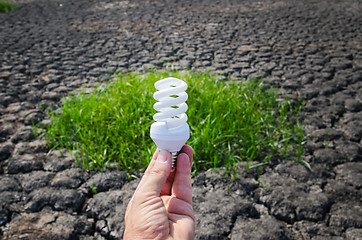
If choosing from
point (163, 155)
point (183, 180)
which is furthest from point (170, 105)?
Answer: point (183, 180)

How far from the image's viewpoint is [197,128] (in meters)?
2.74

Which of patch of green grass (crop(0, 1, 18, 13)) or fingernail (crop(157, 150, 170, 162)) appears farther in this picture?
patch of green grass (crop(0, 1, 18, 13))

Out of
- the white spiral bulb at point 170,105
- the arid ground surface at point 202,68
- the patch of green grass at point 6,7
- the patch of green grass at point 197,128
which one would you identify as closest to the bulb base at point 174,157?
the white spiral bulb at point 170,105

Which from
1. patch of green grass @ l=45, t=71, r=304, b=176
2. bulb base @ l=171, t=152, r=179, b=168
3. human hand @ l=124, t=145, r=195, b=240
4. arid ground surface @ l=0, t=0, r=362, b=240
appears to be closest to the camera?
human hand @ l=124, t=145, r=195, b=240

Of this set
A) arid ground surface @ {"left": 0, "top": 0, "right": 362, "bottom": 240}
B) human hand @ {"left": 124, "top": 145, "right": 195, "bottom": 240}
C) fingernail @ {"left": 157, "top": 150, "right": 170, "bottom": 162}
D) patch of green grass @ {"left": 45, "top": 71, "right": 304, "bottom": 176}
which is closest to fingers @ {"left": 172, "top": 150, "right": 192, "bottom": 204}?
human hand @ {"left": 124, "top": 145, "right": 195, "bottom": 240}

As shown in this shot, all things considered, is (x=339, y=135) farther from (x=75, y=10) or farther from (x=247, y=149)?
(x=75, y=10)

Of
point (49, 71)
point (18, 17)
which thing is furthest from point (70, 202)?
point (18, 17)

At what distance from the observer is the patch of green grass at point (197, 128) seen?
260 cm

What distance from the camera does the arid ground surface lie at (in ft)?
6.93

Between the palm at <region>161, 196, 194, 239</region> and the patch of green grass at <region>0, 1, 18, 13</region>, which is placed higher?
the patch of green grass at <region>0, 1, 18, 13</region>

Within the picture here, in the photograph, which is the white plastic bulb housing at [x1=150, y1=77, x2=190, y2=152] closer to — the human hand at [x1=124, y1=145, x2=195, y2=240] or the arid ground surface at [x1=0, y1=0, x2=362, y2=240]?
the human hand at [x1=124, y1=145, x2=195, y2=240]

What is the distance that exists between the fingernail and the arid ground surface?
83cm

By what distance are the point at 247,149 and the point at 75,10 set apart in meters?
6.18

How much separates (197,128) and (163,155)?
1.38 m
